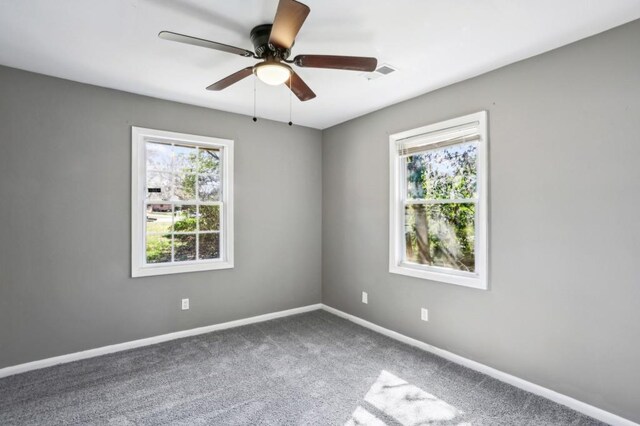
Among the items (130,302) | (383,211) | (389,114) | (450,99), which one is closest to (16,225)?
(130,302)

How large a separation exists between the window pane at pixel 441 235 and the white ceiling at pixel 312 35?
1.22m

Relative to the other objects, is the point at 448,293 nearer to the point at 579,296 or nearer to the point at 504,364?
the point at 504,364

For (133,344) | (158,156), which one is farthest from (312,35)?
(133,344)

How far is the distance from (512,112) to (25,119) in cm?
414

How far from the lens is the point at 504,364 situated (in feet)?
8.95

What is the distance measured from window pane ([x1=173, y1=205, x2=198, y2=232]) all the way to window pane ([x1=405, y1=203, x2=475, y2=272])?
2.43 metres

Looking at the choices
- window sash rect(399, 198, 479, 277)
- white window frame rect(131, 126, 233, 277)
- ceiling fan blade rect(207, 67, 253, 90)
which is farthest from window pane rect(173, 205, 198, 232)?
window sash rect(399, 198, 479, 277)

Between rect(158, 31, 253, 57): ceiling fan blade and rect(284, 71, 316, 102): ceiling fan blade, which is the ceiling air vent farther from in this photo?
rect(158, 31, 253, 57): ceiling fan blade

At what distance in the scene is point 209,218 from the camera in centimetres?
394

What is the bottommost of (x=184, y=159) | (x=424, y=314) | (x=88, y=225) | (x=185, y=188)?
(x=424, y=314)

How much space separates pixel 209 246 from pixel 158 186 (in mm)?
886

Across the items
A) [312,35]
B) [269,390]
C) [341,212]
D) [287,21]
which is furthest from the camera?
[341,212]


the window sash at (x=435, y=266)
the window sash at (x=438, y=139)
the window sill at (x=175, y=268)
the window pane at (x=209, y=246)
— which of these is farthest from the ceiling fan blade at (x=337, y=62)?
the window sill at (x=175, y=268)

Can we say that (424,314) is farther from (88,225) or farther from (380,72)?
(88,225)
